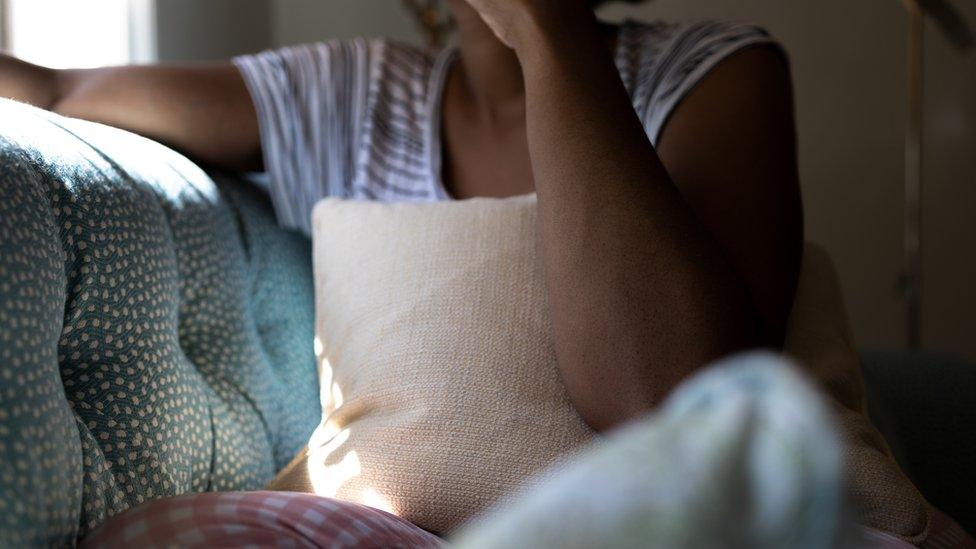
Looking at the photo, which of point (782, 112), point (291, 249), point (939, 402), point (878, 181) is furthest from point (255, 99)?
point (878, 181)

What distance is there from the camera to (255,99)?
48.6 inches

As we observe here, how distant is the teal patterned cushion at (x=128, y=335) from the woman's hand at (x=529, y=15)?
0.37m

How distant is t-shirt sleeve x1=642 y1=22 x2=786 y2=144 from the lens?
105 cm

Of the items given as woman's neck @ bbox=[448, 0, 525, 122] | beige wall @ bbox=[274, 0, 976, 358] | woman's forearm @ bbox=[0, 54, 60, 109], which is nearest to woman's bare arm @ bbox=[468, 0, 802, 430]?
woman's neck @ bbox=[448, 0, 525, 122]

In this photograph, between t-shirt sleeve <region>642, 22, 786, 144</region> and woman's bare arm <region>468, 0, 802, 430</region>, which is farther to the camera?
t-shirt sleeve <region>642, 22, 786, 144</region>

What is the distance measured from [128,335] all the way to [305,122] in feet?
1.71

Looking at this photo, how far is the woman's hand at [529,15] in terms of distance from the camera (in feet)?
3.12

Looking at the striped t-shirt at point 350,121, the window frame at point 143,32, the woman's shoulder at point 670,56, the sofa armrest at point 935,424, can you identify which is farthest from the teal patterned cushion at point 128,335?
the window frame at point 143,32

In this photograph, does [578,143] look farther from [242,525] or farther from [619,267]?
[242,525]

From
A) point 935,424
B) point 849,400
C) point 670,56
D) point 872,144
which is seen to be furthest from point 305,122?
point 872,144

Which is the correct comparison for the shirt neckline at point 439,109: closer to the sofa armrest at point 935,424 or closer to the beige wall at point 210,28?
the sofa armrest at point 935,424

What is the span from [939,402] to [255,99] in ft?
3.09

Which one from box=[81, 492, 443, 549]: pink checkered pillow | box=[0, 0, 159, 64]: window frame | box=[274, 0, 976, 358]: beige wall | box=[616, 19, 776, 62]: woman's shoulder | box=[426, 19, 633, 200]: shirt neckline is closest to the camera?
box=[81, 492, 443, 549]: pink checkered pillow

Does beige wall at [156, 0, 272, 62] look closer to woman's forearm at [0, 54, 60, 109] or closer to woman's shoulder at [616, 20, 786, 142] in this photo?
woman's forearm at [0, 54, 60, 109]
